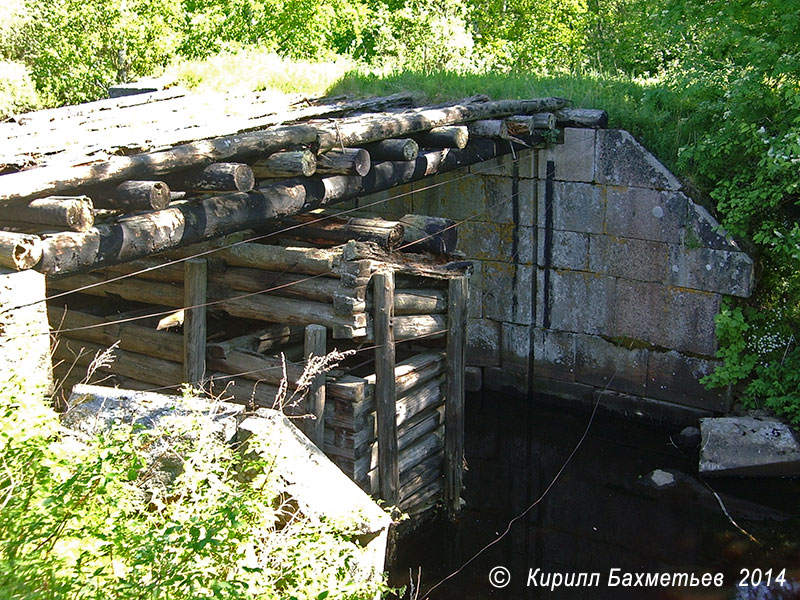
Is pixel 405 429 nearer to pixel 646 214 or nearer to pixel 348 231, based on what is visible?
pixel 348 231

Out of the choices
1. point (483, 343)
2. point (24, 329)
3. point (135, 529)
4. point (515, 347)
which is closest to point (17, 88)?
point (483, 343)

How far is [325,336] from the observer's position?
6934mm

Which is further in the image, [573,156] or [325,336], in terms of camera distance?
[573,156]

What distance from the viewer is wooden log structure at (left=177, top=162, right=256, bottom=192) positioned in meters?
5.79

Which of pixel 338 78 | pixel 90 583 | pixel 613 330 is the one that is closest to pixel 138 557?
pixel 90 583

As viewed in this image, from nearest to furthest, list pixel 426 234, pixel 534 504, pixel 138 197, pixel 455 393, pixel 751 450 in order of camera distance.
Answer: pixel 138 197, pixel 426 234, pixel 455 393, pixel 534 504, pixel 751 450

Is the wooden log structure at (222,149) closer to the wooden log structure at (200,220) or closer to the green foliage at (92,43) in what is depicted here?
the wooden log structure at (200,220)

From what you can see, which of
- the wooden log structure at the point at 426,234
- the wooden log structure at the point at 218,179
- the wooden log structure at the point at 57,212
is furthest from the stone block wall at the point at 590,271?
the wooden log structure at the point at 57,212

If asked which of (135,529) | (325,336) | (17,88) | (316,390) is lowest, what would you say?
(316,390)

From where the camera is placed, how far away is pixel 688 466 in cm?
934

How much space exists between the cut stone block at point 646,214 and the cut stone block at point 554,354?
143 cm

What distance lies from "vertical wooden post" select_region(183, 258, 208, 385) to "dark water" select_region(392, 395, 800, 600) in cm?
242

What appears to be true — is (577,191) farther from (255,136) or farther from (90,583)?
(90,583)

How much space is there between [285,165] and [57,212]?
6.37ft
